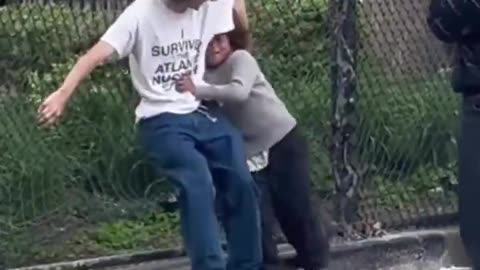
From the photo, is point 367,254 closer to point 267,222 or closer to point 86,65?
point 267,222

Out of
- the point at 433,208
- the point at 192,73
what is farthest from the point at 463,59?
the point at 433,208

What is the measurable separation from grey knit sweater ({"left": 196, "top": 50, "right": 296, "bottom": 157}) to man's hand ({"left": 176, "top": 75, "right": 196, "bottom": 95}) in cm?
10

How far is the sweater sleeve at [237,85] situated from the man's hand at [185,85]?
0.02m

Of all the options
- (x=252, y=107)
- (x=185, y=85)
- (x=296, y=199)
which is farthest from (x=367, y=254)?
(x=185, y=85)

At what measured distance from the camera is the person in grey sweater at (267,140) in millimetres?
5523

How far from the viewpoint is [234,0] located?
5672 millimetres

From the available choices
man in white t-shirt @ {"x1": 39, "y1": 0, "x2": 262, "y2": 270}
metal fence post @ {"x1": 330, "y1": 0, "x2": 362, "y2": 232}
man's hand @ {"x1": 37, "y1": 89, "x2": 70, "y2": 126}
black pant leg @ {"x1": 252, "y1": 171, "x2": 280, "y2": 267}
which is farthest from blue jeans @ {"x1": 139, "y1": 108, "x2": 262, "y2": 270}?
metal fence post @ {"x1": 330, "y1": 0, "x2": 362, "y2": 232}

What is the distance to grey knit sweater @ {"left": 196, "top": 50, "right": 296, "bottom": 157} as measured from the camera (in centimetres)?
555

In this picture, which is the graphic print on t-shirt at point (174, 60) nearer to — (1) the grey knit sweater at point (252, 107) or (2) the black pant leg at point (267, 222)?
(1) the grey knit sweater at point (252, 107)

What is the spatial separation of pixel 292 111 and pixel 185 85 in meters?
1.20

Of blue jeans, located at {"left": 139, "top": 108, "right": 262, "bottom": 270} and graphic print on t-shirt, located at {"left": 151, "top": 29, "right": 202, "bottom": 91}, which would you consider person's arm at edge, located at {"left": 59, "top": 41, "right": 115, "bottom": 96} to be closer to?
graphic print on t-shirt, located at {"left": 151, "top": 29, "right": 202, "bottom": 91}

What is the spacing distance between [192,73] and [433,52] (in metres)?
1.93

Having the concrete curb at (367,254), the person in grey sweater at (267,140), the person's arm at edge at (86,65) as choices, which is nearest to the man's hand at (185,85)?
Result: the person in grey sweater at (267,140)

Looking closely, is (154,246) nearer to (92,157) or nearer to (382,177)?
(92,157)
